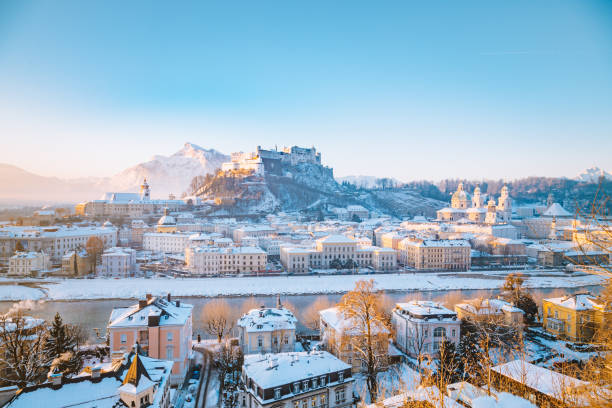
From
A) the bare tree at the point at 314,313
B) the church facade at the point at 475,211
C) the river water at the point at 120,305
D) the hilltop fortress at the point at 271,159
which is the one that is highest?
the hilltop fortress at the point at 271,159

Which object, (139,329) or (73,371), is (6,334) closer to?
(73,371)

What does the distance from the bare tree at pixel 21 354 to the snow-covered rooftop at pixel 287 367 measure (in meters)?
3.49

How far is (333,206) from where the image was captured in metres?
44.2

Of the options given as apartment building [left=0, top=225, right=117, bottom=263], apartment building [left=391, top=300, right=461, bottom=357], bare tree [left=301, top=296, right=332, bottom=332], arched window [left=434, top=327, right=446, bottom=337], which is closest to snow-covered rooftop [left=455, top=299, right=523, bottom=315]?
apartment building [left=391, top=300, right=461, bottom=357]

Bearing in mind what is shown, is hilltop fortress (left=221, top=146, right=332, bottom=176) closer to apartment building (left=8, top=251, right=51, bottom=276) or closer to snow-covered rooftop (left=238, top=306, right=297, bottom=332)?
apartment building (left=8, top=251, right=51, bottom=276)

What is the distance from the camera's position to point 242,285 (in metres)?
16.3

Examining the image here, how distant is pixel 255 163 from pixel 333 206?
34.3ft

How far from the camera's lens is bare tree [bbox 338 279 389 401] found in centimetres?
622

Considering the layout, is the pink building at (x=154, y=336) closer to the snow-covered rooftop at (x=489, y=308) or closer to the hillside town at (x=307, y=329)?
the hillside town at (x=307, y=329)

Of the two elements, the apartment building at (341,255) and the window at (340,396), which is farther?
the apartment building at (341,255)

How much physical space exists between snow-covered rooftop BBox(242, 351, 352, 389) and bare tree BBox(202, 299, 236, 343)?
3.32m

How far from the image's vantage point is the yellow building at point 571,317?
895cm

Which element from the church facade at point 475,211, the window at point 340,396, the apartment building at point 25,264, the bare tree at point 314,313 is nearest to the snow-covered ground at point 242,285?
the apartment building at point 25,264

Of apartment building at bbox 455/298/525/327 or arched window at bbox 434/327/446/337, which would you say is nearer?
arched window at bbox 434/327/446/337
